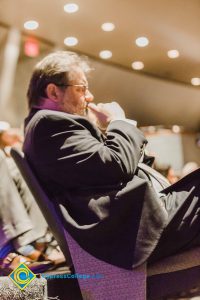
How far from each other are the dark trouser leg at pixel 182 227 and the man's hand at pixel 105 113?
32 centimetres

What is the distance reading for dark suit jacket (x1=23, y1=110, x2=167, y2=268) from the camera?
110 centimetres

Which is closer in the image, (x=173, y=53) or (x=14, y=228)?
(x=14, y=228)

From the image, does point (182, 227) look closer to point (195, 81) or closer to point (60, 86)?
point (60, 86)

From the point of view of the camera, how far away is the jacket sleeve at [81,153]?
1.12 m

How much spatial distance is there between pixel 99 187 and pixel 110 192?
1.6 inches

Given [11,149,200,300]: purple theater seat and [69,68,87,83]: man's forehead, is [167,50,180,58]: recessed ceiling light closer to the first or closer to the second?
[69,68,87,83]: man's forehead

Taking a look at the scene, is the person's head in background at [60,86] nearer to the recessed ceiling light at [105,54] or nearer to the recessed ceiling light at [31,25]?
the recessed ceiling light at [31,25]

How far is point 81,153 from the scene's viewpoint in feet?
3.69

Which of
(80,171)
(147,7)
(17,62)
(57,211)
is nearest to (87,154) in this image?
(80,171)

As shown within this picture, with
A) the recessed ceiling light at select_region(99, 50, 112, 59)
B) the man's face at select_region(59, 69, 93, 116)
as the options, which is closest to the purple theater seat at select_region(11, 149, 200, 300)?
the man's face at select_region(59, 69, 93, 116)

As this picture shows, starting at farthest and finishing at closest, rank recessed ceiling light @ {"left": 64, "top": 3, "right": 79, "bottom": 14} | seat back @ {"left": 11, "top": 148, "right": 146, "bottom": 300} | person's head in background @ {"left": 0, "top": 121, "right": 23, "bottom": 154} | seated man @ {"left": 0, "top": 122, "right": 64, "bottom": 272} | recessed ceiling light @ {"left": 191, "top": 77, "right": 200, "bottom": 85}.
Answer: recessed ceiling light @ {"left": 191, "top": 77, "right": 200, "bottom": 85}
recessed ceiling light @ {"left": 64, "top": 3, "right": 79, "bottom": 14}
person's head in background @ {"left": 0, "top": 121, "right": 23, "bottom": 154}
seated man @ {"left": 0, "top": 122, "right": 64, "bottom": 272}
seat back @ {"left": 11, "top": 148, "right": 146, "bottom": 300}

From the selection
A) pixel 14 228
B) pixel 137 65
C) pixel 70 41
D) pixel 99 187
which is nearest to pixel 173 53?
pixel 137 65

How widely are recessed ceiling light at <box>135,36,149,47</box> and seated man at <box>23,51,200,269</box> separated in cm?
313

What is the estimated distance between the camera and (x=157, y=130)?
504 cm
